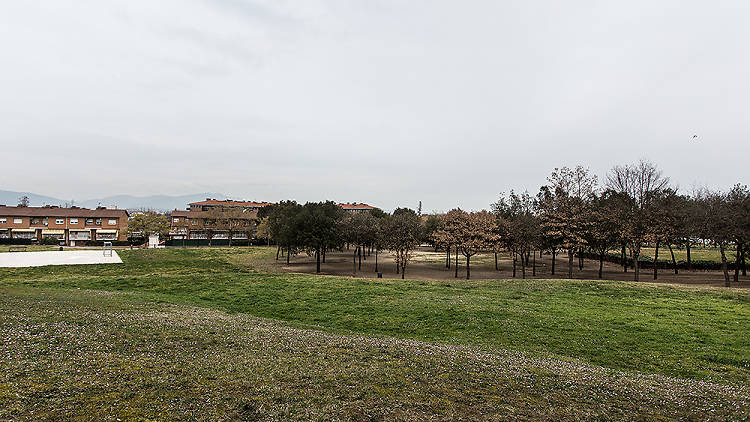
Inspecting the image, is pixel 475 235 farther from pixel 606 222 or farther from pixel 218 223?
pixel 218 223

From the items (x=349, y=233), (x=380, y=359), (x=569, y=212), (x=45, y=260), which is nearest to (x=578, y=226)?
(x=569, y=212)

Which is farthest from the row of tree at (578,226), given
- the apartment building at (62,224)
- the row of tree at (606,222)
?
the apartment building at (62,224)

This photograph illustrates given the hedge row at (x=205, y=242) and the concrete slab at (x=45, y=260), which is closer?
the concrete slab at (x=45, y=260)

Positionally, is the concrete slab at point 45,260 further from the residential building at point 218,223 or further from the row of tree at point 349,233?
the residential building at point 218,223

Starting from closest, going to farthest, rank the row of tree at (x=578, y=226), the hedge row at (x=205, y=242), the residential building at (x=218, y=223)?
the row of tree at (x=578, y=226) < the hedge row at (x=205, y=242) < the residential building at (x=218, y=223)

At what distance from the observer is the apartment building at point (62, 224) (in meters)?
88.9

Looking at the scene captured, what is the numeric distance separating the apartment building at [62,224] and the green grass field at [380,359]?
93.6 meters

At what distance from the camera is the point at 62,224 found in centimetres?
9281

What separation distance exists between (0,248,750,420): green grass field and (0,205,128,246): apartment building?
3685 inches

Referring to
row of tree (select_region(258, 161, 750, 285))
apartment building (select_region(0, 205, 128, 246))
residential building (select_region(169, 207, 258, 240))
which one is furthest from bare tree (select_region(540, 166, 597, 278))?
apartment building (select_region(0, 205, 128, 246))

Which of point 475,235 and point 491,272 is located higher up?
point 475,235

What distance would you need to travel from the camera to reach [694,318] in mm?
16891

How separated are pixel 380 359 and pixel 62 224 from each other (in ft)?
385

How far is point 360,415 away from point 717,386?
31.9ft
